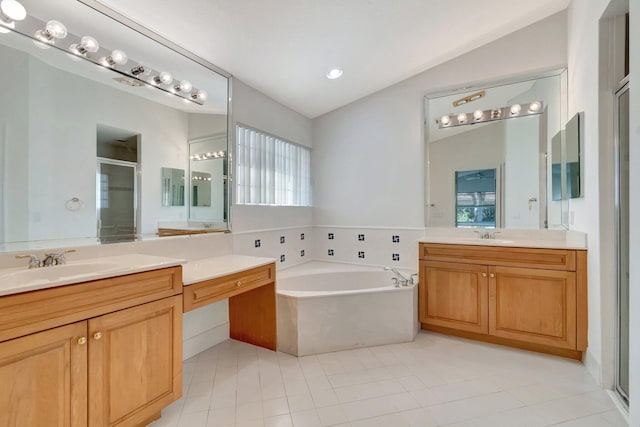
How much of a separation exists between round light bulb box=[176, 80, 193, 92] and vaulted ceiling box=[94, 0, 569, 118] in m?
0.25

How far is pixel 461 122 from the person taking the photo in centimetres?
307

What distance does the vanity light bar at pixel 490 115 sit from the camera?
2766 mm

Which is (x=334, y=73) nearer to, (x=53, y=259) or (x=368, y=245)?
(x=368, y=245)

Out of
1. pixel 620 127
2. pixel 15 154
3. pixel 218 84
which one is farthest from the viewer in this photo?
pixel 218 84

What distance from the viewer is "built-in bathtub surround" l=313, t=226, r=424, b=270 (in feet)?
10.6

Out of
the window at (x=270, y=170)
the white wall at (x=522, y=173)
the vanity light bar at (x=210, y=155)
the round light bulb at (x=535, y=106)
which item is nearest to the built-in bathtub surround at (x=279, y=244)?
the window at (x=270, y=170)

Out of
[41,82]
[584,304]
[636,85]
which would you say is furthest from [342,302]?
[41,82]

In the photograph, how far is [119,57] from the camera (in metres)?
1.89

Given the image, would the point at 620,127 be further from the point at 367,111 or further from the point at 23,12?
the point at 23,12

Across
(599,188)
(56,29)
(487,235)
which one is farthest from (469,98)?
(56,29)

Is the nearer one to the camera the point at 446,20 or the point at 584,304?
the point at 584,304

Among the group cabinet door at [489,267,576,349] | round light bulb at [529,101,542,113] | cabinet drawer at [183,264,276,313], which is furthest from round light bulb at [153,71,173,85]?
round light bulb at [529,101,542,113]

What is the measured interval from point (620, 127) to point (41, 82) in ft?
11.3

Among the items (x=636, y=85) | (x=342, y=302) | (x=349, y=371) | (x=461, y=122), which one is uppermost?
(x=461, y=122)
